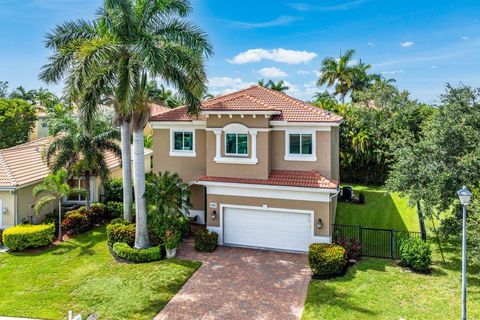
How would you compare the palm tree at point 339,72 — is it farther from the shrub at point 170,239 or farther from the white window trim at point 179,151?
the shrub at point 170,239

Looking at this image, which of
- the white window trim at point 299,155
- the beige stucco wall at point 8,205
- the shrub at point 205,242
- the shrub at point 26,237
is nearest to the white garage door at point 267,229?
the shrub at point 205,242

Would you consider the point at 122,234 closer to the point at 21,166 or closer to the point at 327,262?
the point at 21,166

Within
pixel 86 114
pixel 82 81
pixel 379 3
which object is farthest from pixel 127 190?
pixel 379 3

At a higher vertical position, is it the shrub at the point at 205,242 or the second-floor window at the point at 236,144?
the second-floor window at the point at 236,144

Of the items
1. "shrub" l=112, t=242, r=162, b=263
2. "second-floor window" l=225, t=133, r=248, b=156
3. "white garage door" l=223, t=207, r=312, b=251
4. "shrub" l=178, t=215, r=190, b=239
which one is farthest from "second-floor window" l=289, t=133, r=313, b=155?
"shrub" l=112, t=242, r=162, b=263

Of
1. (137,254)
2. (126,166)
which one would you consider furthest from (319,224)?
(126,166)
